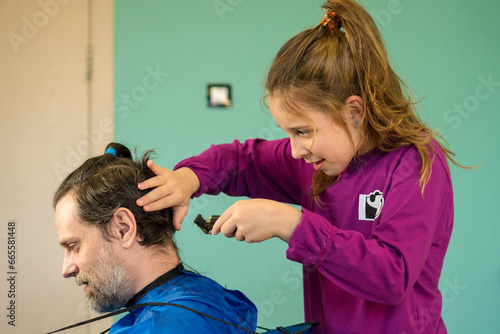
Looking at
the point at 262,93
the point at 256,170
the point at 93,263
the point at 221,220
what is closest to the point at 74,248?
the point at 93,263

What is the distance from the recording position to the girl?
36.7 inches

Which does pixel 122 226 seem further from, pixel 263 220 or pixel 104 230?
pixel 263 220

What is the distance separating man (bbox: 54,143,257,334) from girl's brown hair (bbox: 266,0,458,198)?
44cm

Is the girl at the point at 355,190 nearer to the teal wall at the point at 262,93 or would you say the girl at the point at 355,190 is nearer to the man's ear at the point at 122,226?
the man's ear at the point at 122,226

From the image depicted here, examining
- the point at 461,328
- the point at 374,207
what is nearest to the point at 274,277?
the point at 461,328

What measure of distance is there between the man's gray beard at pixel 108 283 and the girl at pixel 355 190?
17cm

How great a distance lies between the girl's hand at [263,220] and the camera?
0.94 m

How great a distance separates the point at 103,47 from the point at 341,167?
1.64 meters

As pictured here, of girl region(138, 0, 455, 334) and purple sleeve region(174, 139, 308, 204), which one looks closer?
girl region(138, 0, 455, 334)

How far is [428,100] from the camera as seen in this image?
2486 mm

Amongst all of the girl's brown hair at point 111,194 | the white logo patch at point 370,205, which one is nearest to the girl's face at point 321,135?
the white logo patch at point 370,205

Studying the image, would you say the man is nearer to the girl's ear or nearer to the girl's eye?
the girl's eye

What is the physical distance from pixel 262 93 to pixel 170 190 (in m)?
1.29

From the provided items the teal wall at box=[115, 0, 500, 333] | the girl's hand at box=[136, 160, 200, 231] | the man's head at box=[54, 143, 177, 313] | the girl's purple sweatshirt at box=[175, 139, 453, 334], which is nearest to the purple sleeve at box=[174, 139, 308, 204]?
the girl's purple sweatshirt at box=[175, 139, 453, 334]
